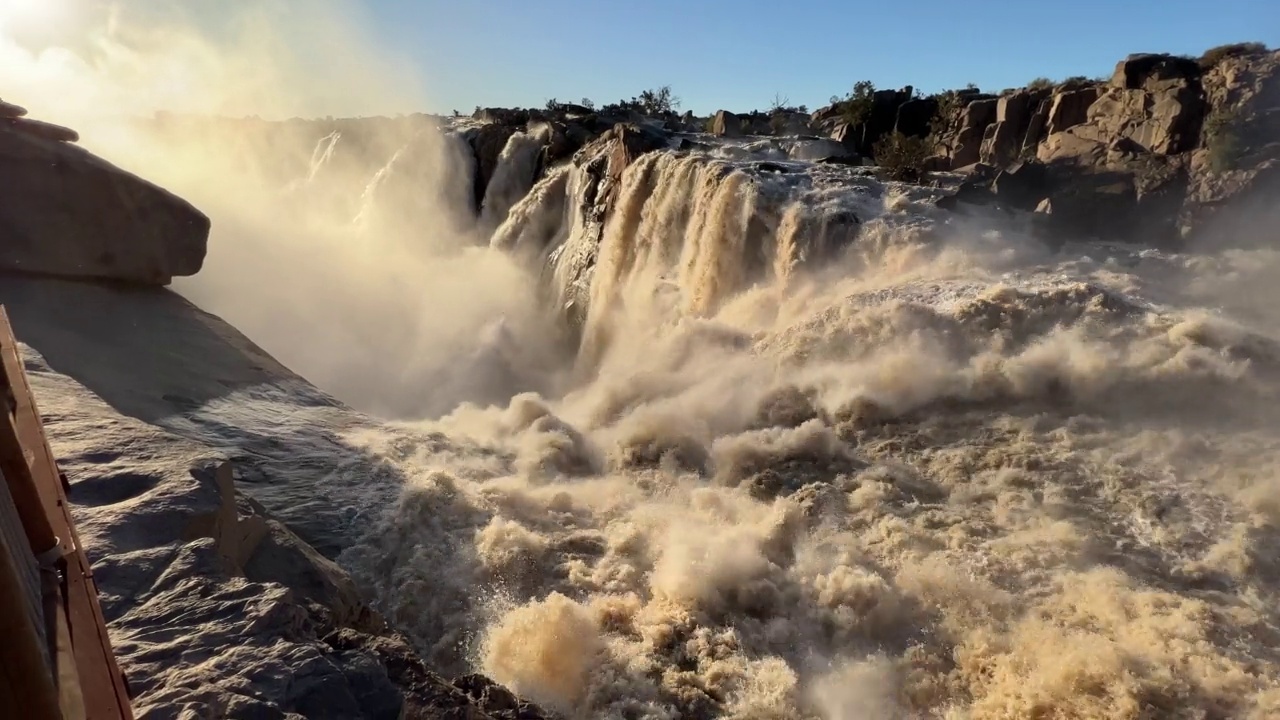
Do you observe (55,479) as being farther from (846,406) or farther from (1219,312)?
(1219,312)

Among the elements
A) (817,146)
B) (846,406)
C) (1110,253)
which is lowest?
(846,406)

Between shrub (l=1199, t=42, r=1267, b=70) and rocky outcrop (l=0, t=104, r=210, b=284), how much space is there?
15213mm

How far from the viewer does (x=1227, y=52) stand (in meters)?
12.0

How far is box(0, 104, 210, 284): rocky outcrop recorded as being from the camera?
876cm

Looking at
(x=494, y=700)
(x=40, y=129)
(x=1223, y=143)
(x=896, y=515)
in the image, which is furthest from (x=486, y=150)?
(x=494, y=700)

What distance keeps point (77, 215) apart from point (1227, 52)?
16.3 m

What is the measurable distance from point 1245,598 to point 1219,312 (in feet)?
14.2

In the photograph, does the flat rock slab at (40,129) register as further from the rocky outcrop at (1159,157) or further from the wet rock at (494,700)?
the rocky outcrop at (1159,157)

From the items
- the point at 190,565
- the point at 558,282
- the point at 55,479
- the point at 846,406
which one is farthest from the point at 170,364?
the point at 558,282

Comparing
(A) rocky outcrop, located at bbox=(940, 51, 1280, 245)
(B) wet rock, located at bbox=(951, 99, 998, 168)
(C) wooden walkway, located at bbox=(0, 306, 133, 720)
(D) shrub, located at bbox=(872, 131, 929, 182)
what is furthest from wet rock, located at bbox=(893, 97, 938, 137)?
(C) wooden walkway, located at bbox=(0, 306, 133, 720)

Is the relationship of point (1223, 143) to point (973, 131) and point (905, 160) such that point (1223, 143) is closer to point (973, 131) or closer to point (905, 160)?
point (905, 160)

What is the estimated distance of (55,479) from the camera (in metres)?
2.50

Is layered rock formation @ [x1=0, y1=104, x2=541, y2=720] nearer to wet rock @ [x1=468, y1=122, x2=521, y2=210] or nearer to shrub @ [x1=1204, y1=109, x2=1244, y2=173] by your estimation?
shrub @ [x1=1204, y1=109, x2=1244, y2=173]

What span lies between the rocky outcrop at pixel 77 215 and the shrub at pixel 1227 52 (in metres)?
15.2
